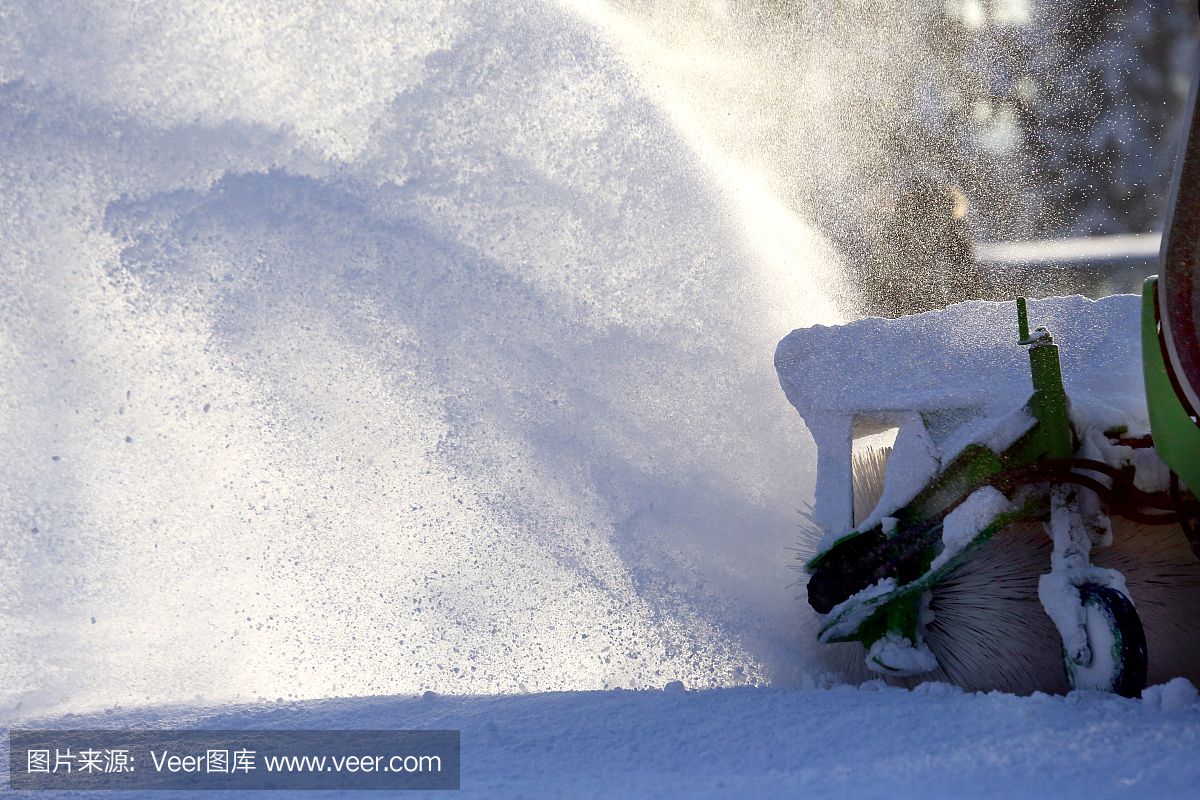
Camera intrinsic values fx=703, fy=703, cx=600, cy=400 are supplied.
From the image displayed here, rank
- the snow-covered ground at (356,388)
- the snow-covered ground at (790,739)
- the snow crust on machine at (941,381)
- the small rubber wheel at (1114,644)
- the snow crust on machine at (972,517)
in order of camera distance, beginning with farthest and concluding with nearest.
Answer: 1. the snow-covered ground at (356,388)
2. the snow crust on machine at (941,381)
3. the snow crust on machine at (972,517)
4. the small rubber wheel at (1114,644)
5. the snow-covered ground at (790,739)

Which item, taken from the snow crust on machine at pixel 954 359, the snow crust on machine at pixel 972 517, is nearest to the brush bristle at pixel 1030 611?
the snow crust on machine at pixel 972 517

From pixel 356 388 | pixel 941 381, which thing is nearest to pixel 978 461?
pixel 941 381

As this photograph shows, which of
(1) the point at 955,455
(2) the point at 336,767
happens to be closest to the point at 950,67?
(1) the point at 955,455

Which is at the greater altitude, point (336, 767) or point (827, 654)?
point (827, 654)

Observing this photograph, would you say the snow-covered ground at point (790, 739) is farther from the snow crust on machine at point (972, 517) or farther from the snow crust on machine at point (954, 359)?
the snow crust on machine at point (954, 359)

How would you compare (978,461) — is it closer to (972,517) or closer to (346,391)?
(972,517)

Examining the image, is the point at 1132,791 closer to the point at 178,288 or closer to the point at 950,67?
the point at 178,288

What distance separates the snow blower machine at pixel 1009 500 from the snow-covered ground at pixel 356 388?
34 centimetres

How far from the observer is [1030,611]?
54.1 inches

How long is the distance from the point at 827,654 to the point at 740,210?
175 cm

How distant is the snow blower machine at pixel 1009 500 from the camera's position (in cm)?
120

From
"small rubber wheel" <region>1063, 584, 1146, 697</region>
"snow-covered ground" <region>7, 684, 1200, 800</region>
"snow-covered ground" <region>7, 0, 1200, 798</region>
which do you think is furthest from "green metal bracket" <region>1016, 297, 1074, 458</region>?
"snow-covered ground" <region>7, 0, 1200, 798</region>

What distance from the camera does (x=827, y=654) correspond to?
1673 millimetres

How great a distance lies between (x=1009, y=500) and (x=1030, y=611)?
10.0 inches
